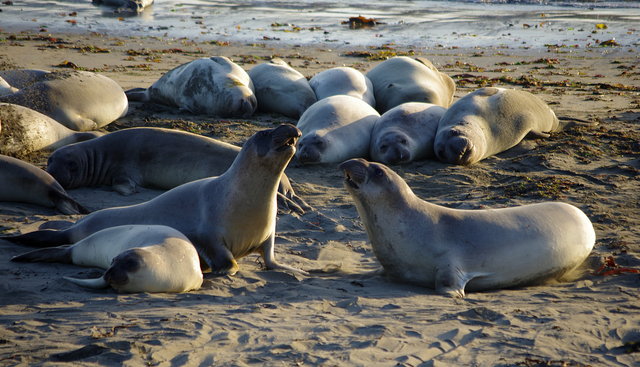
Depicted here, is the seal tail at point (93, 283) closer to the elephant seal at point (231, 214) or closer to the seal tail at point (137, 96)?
the elephant seal at point (231, 214)

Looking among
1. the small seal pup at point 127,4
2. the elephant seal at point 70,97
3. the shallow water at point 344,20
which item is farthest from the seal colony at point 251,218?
the small seal pup at point 127,4

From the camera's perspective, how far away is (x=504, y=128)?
8414 mm

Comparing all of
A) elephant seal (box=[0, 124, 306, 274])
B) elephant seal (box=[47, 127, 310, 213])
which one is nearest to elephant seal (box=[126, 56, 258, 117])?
elephant seal (box=[47, 127, 310, 213])

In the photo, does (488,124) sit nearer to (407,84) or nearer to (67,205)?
(407,84)

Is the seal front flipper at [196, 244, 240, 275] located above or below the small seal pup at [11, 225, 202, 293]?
below

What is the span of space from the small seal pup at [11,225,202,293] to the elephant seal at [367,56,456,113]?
18.6 feet

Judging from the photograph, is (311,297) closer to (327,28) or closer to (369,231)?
(369,231)

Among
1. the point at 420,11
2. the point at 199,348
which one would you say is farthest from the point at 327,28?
the point at 199,348

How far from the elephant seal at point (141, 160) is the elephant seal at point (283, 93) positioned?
3088 mm

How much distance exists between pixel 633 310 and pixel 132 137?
15.3ft

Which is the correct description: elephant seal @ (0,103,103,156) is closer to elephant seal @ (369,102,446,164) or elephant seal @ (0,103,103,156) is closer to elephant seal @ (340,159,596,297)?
elephant seal @ (369,102,446,164)

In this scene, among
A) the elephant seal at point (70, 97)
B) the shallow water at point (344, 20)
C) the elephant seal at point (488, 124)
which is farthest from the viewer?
the shallow water at point (344, 20)

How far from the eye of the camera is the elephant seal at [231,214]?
15.4ft

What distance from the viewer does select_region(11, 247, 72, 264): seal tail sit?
448 cm
